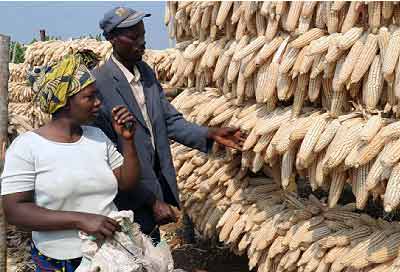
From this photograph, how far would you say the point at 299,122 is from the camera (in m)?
2.99

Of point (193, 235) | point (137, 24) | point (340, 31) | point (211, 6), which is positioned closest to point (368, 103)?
point (340, 31)

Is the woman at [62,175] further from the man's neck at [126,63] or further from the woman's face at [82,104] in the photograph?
the man's neck at [126,63]

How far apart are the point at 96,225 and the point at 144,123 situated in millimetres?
1051

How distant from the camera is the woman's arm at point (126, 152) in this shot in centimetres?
273

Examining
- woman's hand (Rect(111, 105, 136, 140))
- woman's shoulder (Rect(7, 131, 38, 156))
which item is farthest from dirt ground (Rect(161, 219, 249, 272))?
woman's shoulder (Rect(7, 131, 38, 156))

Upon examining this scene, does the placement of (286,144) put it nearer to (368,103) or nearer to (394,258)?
(368,103)

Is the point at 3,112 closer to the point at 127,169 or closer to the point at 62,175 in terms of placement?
the point at 127,169

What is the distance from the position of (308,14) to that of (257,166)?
3.19 ft

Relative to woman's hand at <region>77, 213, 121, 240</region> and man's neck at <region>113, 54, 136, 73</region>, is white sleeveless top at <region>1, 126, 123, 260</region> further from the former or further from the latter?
man's neck at <region>113, 54, 136, 73</region>

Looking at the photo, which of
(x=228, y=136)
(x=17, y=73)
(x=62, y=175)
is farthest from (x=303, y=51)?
(x=17, y=73)

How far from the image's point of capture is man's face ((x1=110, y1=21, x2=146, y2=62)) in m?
3.15

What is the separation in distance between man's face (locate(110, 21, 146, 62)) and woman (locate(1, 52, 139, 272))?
577 millimetres

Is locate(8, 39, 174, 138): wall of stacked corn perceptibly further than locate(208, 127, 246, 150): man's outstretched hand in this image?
Yes

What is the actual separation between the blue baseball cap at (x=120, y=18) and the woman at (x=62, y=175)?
57cm
